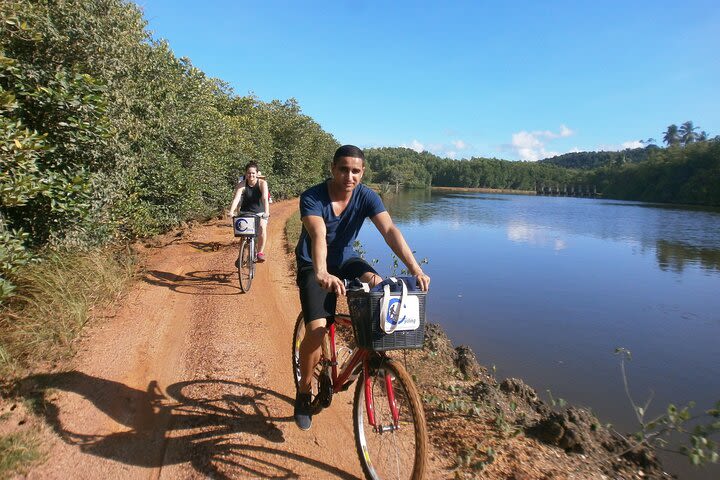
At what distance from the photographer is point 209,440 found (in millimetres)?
3324

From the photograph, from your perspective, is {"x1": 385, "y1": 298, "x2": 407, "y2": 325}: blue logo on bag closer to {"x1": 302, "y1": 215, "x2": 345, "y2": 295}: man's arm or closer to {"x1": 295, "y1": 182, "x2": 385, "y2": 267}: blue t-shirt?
{"x1": 302, "y1": 215, "x2": 345, "y2": 295}: man's arm

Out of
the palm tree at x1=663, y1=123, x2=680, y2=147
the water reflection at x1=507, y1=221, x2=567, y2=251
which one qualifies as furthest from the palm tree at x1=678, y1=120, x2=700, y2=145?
the water reflection at x1=507, y1=221, x2=567, y2=251

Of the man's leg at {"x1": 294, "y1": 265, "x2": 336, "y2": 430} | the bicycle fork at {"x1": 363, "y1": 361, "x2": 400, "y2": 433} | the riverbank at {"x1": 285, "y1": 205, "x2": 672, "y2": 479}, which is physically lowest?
the riverbank at {"x1": 285, "y1": 205, "x2": 672, "y2": 479}

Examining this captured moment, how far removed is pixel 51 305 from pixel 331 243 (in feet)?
11.3

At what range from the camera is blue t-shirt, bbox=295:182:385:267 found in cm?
316

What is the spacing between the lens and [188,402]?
3836 millimetres

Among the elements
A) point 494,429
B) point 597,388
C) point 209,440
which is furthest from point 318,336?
point 597,388

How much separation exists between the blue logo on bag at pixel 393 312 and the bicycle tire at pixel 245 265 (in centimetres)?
498

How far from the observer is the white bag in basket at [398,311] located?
245 cm

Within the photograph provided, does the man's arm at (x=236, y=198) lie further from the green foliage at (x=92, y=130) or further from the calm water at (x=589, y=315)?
the calm water at (x=589, y=315)

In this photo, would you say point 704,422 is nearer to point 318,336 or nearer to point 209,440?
point 318,336

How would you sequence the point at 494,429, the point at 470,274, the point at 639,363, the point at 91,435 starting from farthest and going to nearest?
the point at 470,274, the point at 639,363, the point at 494,429, the point at 91,435

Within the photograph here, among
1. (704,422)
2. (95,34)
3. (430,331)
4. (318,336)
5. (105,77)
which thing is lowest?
(704,422)

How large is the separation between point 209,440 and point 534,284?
10.4m
